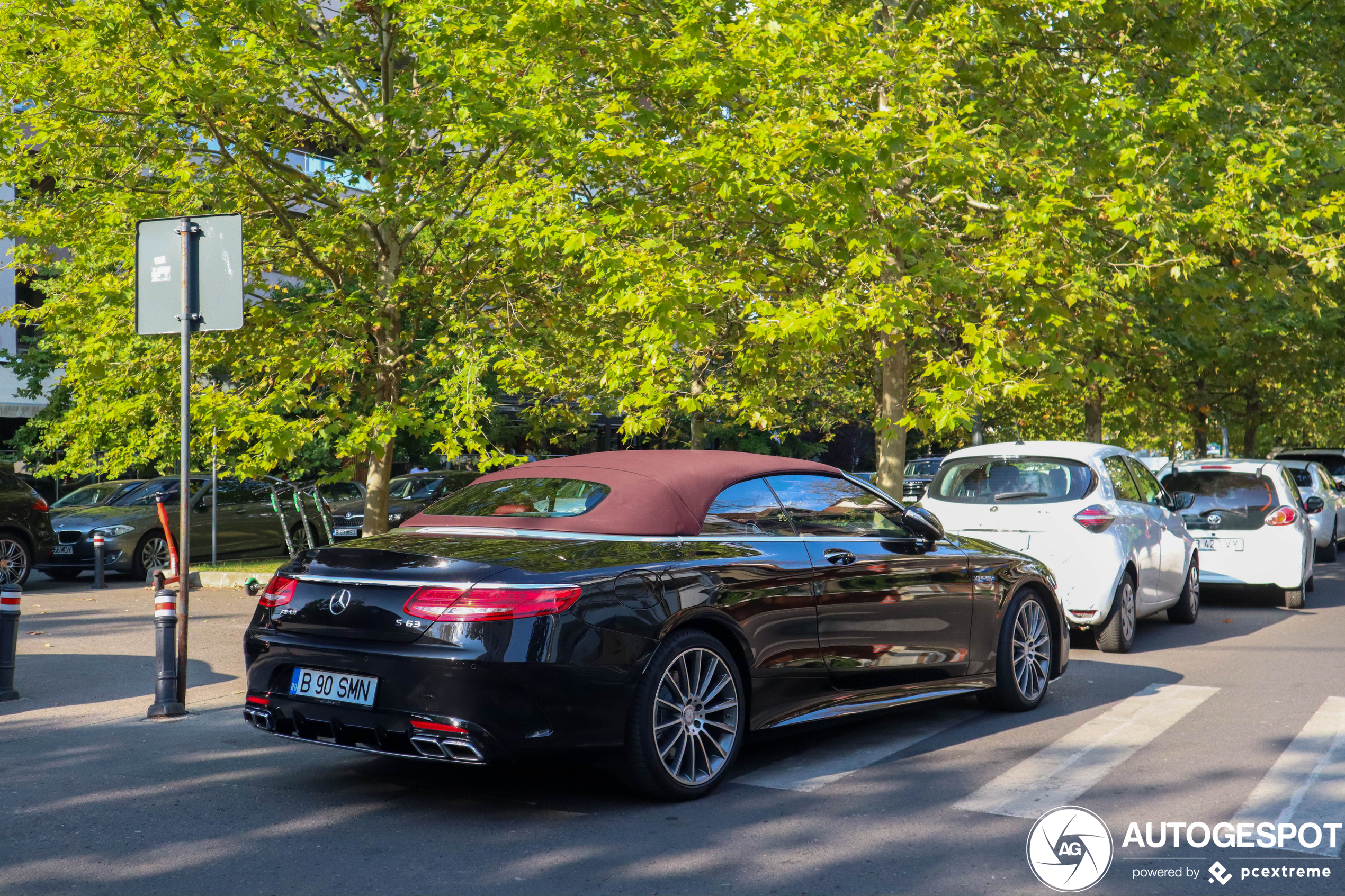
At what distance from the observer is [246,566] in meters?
17.9

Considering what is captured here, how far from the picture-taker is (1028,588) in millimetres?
7766

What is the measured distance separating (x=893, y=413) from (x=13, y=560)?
10.8 m

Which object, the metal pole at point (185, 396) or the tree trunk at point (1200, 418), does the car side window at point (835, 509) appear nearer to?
the metal pole at point (185, 396)

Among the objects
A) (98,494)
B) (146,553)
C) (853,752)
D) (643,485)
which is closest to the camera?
(643,485)

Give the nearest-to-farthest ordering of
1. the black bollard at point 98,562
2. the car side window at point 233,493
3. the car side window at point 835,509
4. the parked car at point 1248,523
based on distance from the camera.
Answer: the car side window at point 835,509, the parked car at point 1248,523, the black bollard at point 98,562, the car side window at point 233,493

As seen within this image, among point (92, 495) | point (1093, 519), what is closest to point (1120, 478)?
point (1093, 519)

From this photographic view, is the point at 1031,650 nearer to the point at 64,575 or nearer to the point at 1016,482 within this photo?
the point at 1016,482

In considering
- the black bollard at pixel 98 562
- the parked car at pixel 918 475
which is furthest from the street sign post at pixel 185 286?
A: the parked car at pixel 918 475

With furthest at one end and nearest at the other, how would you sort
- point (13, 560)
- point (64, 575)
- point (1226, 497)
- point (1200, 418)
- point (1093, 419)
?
point (1200, 418) < point (1093, 419) < point (64, 575) < point (13, 560) < point (1226, 497)

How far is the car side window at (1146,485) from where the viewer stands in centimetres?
1106

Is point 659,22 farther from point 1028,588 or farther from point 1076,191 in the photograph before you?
point 1028,588

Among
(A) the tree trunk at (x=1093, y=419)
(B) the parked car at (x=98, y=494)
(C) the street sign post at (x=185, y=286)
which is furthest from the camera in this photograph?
(A) the tree trunk at (x=1093, y=419)

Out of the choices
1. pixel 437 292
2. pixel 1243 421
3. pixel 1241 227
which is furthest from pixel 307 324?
pixel 1243 421

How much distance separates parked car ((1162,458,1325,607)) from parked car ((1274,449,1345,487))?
10.7 metres
